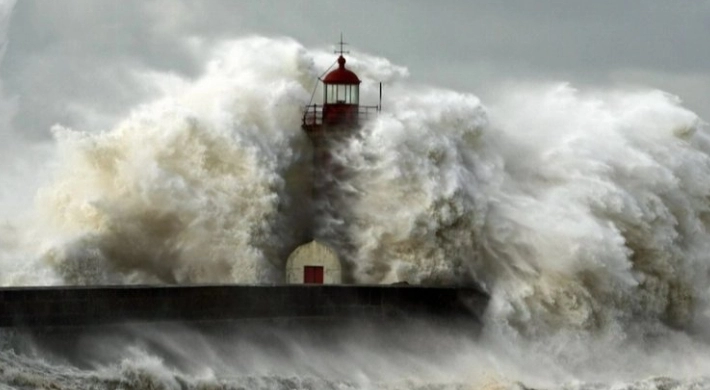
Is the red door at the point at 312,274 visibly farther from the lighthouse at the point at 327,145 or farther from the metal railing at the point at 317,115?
the metal railing at the point at 317,115

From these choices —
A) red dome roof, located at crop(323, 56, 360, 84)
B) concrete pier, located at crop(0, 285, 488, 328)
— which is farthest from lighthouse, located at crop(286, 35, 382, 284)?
concrete pier, located at crop(0, 285, 488, 328)

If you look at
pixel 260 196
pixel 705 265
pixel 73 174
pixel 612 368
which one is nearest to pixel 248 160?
pixel 260 196

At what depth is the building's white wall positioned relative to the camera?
24.7 metres

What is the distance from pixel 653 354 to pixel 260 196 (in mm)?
5913

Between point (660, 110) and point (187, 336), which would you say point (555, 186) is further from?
point (187, 336)

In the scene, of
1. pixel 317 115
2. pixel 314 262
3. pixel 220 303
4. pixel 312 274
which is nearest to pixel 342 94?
pixel 317 115

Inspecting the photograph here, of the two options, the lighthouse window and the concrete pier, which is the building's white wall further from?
the lighthouse window

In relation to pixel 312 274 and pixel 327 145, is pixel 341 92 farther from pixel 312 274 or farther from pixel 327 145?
pixel 312 274

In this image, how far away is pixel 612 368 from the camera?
2555 cm

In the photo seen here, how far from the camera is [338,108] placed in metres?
25.6

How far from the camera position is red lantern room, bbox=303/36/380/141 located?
2547cm

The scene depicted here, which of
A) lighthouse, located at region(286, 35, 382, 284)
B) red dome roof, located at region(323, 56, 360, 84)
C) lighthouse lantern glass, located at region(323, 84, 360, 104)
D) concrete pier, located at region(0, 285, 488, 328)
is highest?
red dome roof, located at region(323, 56, 360, 84)

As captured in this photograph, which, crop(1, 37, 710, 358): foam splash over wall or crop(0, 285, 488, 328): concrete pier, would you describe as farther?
crop(1, 37, 710, 358): foam splash over wall

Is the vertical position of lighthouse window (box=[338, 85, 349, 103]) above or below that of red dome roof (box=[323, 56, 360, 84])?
below
